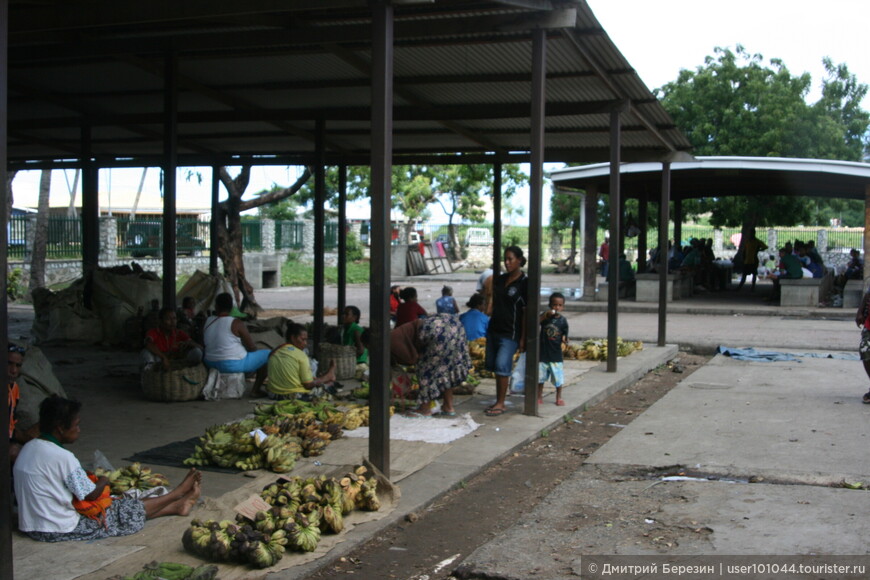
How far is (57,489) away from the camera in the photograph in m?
5.00

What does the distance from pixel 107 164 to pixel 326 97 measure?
23.0 ft

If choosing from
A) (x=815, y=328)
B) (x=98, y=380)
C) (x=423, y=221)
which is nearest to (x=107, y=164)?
(x=98, y=380)

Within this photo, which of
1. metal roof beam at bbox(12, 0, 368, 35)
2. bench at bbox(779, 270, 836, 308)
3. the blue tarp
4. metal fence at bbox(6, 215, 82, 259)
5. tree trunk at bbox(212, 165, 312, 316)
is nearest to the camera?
metal roof beam at bbox(12, 0, 368, 35)

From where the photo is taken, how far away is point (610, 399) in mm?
11266

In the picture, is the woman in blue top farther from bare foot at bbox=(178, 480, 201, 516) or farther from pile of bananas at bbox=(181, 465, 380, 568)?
bare foot at bbox=(178, 480, 201, 516)

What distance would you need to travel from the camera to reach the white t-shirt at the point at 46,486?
195 inches

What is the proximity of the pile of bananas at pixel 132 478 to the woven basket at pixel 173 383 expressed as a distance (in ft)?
11.0

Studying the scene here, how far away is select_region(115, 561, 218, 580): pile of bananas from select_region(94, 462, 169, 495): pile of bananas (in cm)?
133

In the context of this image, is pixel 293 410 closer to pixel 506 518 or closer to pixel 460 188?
pixel 506 518

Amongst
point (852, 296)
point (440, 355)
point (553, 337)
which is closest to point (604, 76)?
point (553, 337)

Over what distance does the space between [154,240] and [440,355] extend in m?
23.9

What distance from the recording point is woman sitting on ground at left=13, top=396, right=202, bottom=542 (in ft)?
16.3

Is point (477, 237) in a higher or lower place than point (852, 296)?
higher

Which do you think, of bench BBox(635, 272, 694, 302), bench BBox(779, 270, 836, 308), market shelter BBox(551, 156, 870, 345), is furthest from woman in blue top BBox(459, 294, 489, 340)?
bench BBox(779, 270, 836, 308)
